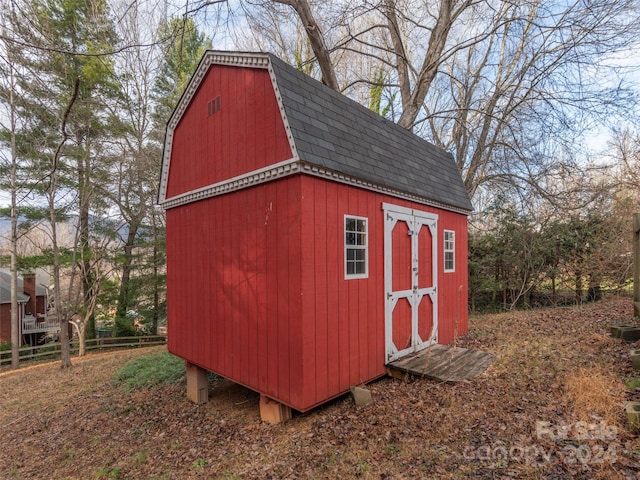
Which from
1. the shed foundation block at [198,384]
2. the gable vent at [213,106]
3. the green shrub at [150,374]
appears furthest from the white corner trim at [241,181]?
the green shrub at [150,374]

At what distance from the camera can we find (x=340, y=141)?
4.46 metres

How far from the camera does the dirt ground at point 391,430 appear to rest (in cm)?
267

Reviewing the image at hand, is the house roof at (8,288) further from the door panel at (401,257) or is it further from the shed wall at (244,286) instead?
the door panel at (401,257)

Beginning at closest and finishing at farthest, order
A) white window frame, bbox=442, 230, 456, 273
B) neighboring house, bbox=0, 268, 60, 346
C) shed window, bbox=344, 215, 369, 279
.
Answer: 1. shed window, bbox=344, 215, 369, 279
2. white window frame, bbox=442, 230, 456, 273
3. neighboring house, bbox=0, 268, 60, 346

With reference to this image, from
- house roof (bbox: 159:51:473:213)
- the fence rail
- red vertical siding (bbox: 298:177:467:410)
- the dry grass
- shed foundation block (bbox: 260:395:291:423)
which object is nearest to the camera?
the dry grass

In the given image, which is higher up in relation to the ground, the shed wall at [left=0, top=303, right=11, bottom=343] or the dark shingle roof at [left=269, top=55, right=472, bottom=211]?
the dark shingle roof at [left=269, top=55, right=472, bottom=211]

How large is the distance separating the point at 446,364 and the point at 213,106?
543 centimetres

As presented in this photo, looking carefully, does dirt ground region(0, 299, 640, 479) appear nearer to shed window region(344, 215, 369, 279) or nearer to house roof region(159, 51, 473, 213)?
shed window region(344, 215, 369, 279)

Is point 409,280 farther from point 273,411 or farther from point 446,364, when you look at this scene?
point 273,411

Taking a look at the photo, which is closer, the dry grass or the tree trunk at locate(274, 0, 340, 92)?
the dry grass

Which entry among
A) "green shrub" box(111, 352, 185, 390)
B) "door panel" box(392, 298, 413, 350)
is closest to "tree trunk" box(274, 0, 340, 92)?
"door panel" box(392, 298, 413, 350)

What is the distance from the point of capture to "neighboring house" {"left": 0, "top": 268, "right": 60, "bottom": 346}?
18719 mm

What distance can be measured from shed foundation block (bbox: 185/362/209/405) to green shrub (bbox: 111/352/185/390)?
4.04 feet

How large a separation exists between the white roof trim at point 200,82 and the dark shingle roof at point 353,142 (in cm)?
7
